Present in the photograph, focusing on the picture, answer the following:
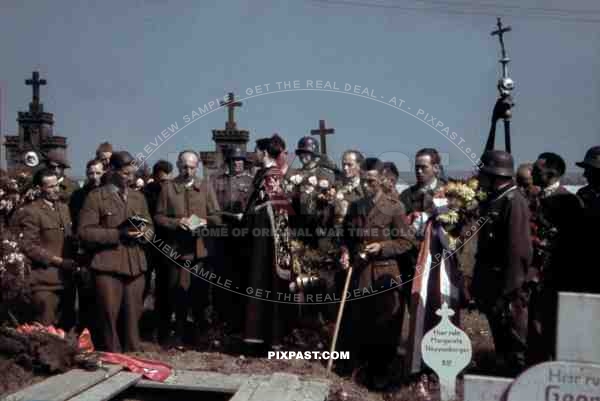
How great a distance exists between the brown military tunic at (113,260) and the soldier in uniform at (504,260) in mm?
3531

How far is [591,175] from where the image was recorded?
6.67 meters

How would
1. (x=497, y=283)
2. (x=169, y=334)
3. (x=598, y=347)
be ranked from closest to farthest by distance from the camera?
(x=598, y=347) → (x=497, y=283) → (x=169, y=334)

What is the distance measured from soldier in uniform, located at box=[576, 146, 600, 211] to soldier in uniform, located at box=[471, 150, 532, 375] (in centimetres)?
60

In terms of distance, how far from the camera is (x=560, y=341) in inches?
179

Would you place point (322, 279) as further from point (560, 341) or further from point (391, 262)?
point (560, 341)

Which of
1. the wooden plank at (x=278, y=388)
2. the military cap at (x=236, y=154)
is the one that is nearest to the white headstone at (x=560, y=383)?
the wooden plank at (x=278, y=388)

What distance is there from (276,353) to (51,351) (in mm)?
2278

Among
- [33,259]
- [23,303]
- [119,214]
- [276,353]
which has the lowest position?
[276,353]

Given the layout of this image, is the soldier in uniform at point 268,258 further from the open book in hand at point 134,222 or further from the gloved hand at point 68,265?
the gloved hand at point 68,265

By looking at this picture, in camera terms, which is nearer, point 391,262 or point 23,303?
point 391,262

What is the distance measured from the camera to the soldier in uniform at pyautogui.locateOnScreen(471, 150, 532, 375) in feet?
21.0

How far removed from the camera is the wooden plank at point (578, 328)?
14.8 feet

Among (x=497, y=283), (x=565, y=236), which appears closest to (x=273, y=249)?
(x=497, y=283)

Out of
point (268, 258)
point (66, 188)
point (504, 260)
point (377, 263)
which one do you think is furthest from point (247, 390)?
point (66, 188)
